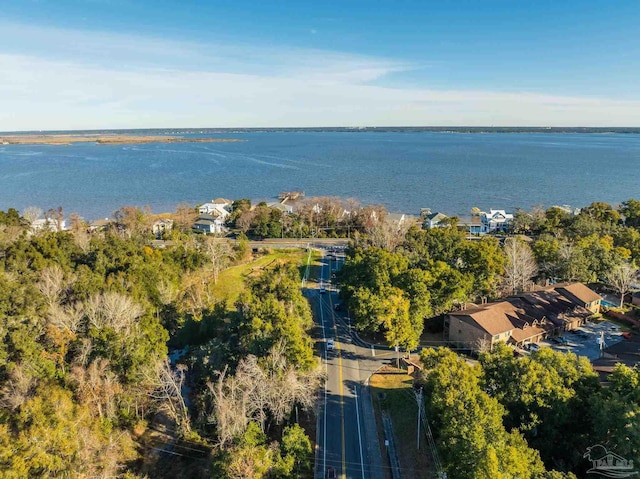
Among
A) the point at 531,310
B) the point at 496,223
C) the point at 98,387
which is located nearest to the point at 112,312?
the point at 98,387

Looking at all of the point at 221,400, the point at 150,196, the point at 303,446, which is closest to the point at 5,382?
the point at 221,400

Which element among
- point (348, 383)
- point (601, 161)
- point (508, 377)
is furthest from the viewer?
point (601, 161)

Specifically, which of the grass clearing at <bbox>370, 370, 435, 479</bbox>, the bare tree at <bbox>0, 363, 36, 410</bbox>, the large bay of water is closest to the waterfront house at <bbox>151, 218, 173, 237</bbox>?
the large bay of water

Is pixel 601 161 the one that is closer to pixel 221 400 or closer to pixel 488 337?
pixel 488 337

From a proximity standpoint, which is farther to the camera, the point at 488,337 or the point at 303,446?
the point at 488,337

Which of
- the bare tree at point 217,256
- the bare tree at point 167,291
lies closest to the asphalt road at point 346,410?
the bare tree at point 167,291

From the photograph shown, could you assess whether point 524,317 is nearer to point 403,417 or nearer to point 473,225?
point 403,417

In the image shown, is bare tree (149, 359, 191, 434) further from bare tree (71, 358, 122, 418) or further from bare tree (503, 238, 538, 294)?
bare tree (503, 238, 538, 294)
